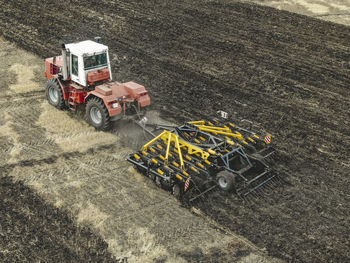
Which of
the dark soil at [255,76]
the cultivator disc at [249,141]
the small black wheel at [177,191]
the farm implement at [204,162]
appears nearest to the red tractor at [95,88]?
the farm implement at [204,162]

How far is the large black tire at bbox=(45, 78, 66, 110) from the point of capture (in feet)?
46.5

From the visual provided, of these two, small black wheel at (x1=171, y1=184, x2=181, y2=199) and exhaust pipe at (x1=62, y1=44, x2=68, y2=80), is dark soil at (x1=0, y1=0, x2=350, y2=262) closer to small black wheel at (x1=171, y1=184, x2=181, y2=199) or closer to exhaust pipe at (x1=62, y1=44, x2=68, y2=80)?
small black wheel at (x1=171, y1=184, x2=181, y2=199)

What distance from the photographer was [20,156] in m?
12.3

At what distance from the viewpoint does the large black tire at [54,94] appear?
14.2 m

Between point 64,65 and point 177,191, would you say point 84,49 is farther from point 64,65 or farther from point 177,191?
point 177,191

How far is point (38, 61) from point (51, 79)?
4.62 m

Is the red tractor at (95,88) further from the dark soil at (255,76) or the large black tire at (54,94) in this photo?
the dark soil at (255,76)


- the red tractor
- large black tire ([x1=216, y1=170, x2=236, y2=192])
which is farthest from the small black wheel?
the red tractor

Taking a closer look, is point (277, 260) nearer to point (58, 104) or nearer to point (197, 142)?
point (197, 142)

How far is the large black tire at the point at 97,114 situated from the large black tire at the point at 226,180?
3882mm

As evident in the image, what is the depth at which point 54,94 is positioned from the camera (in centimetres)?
1471

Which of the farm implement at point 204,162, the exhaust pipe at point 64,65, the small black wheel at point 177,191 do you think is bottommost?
the small black wheel at point 177,191

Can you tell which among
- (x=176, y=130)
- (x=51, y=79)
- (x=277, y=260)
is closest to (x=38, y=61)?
(x=51, y=79)

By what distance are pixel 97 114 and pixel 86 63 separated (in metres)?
1.51
